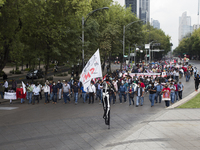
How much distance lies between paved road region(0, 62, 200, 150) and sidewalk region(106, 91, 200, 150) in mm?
440

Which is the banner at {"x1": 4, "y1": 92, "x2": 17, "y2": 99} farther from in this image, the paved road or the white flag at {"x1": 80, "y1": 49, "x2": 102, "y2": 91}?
the white flag at {"x1": 80, "y1": 49, "x2": 102, "y2": 91}

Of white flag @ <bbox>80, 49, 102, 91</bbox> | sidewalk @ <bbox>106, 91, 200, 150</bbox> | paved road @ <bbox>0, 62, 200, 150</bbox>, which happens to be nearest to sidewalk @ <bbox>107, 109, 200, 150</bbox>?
sidewalk @ <bbox>106, 91, 200, 150</bbox>

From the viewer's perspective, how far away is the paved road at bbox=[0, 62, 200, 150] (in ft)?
30.1

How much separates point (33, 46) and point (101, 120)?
49.2 feet

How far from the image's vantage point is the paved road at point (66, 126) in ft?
30.1

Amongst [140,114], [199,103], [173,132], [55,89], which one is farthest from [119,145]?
[55,89]

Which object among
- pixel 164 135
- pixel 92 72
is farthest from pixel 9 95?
pixel 164 135

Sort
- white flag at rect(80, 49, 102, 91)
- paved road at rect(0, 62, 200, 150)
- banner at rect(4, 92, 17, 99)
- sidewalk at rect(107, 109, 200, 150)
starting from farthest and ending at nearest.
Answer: banner at rect(4, 92, 17, 99) < white flag at rect(80, 49, 102, 91) < paved road at rect(0, 62, 200, 150) < sidewalk at rect(107, 109, 200, 150)

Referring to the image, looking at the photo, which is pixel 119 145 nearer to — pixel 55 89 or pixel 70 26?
pixel 55 89

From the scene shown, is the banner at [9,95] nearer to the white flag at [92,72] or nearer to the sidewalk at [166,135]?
the white flag at [92,72]

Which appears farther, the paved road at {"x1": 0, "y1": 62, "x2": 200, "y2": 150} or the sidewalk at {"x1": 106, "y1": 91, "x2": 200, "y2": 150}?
the paved road at {"x1": 0, "y1": 62, "x2": 200, "y2": 150}

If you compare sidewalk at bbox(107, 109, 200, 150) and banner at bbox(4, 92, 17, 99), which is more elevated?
banner at bbox(4, 92, 17, 99)

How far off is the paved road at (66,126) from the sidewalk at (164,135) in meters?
0.44

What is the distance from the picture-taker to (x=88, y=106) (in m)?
16.7
